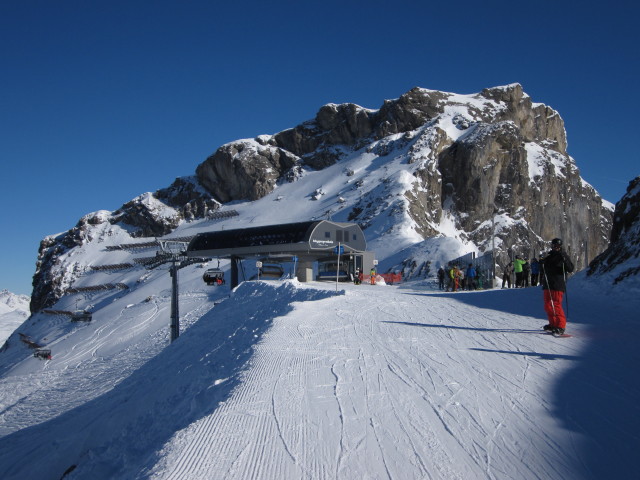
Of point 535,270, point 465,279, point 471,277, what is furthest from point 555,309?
point 465,279

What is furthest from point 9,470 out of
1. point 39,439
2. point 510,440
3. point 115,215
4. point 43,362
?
point 115,215

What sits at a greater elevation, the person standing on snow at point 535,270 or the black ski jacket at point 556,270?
the black ski jacket at point 556,270

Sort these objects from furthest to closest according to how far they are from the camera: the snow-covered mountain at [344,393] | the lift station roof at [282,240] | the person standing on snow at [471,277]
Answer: the lift station roof at [282,240] < the person standing on snow at [471,277] < the snow-covered mountain at [344,393]

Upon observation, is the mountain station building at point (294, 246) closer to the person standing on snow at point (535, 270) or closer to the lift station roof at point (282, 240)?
the lift station roof at point (282, 240)

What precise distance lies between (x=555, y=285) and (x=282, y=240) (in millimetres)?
32541

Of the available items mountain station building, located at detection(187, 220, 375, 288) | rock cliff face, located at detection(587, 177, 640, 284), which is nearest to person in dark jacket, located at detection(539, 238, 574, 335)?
rock cliff face, located at detection(587, 177, 640, 284)

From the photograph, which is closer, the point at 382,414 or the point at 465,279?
the point at 382,414

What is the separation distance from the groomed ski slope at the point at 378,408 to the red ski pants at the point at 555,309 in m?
0.35

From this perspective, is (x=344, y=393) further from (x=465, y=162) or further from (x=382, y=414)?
(x=465, y=162)

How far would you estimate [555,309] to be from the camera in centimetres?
822

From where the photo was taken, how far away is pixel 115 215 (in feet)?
419

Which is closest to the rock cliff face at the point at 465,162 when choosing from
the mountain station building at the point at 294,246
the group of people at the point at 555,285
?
the mountain station building at the point at 294,246

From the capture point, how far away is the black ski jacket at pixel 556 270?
343 inches

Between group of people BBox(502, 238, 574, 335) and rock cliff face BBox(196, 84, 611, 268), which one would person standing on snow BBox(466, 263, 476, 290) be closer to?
group of people BBox(502, 238, 574, 335)
